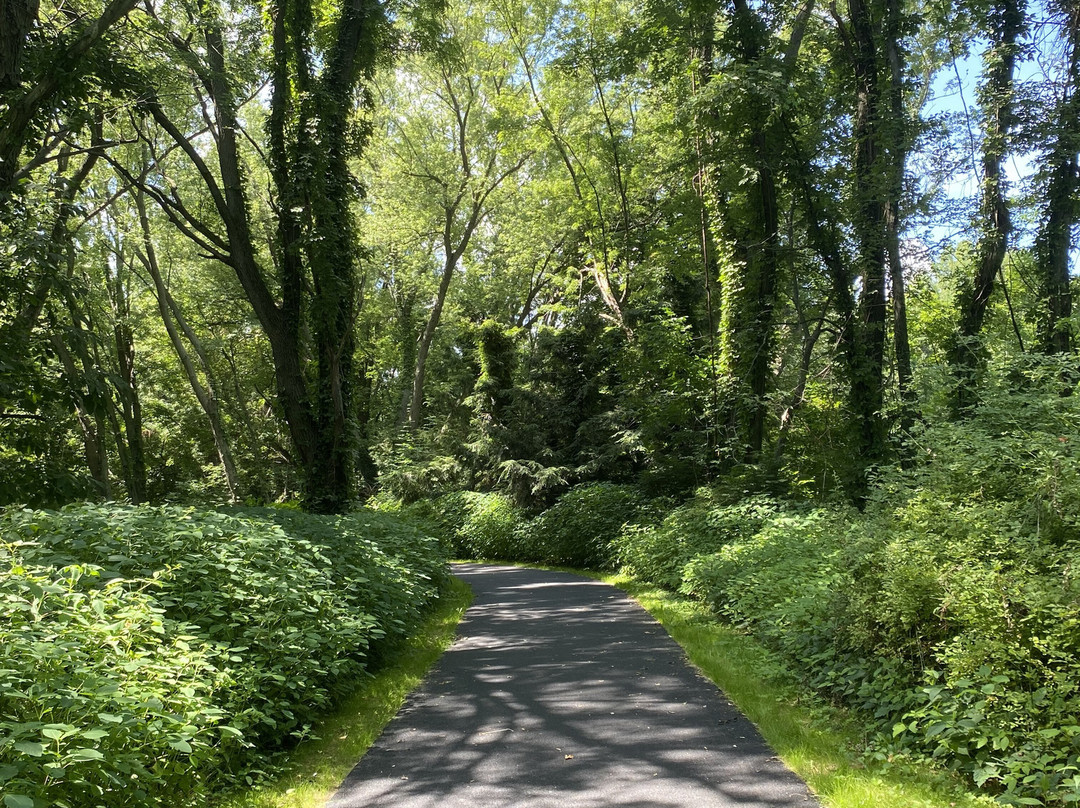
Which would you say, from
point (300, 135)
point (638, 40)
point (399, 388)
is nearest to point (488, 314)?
point (399, 388)

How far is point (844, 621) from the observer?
18.4 ft

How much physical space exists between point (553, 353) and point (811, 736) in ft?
59.0

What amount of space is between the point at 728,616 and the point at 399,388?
1114 inches

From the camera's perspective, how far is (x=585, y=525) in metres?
17.6

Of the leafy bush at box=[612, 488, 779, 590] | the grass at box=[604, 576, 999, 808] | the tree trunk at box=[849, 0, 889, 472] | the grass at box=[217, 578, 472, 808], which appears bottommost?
the grass at box=[604, 576, 999, 808]

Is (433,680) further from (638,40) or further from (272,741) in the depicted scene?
(638,40)

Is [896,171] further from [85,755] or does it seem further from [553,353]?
[85,755]

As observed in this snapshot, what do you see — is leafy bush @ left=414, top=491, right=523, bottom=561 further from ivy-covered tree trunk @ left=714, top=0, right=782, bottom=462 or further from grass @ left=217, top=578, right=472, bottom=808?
grass @ left=217, top=578, right=472, bottom=808

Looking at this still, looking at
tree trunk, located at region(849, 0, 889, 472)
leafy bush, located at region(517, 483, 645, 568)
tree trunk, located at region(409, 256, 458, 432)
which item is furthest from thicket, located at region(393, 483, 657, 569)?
tree trunk, located at region(849, 0, 889, 472)

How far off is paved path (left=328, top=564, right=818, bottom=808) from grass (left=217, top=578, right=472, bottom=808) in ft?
0.36

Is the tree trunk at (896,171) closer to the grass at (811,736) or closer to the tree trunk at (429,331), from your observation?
the grass at (811,736)

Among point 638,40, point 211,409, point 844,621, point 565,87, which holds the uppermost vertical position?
point 565,87

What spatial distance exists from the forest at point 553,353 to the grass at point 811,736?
215 millimetres

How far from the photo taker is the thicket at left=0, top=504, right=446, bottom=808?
9.68 feet
